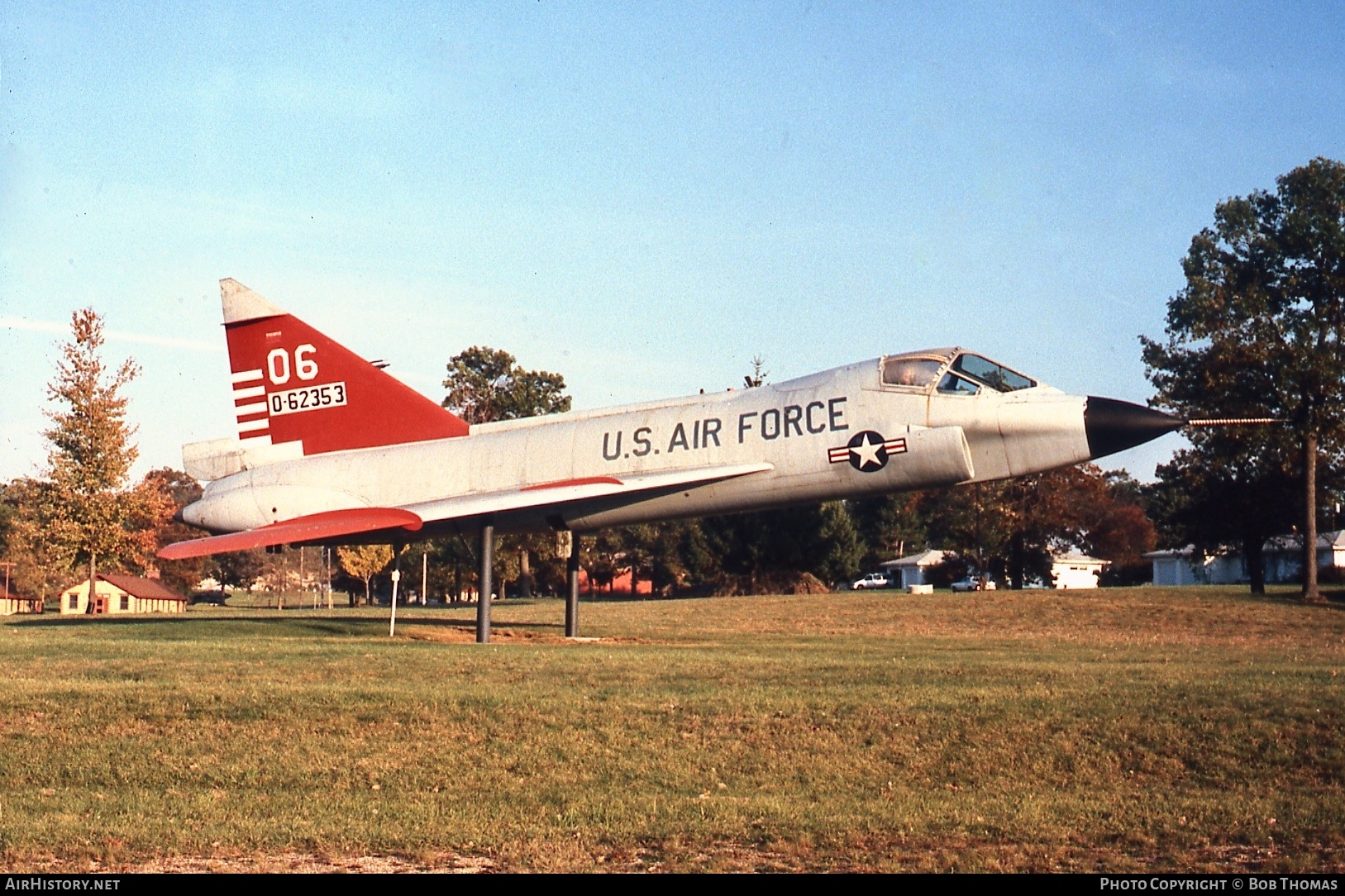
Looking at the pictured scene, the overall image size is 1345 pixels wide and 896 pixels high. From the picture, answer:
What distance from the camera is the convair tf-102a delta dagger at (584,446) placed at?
2194 centimetres

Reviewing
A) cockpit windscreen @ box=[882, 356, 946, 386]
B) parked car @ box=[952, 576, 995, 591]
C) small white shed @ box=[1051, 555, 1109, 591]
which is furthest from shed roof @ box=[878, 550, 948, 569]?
Answer: cockpit windscreen @ box=[882, 356, 946, 386]

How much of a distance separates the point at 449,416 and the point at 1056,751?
15.5 metres

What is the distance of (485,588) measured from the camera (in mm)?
23250

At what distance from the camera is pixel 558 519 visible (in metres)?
24.4

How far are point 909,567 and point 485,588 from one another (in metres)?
77.0

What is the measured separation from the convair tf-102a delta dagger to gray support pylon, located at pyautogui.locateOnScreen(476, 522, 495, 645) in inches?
3.1

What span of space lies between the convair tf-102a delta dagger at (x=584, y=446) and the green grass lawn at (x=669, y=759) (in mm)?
3286

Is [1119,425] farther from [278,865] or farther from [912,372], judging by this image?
[278,865]

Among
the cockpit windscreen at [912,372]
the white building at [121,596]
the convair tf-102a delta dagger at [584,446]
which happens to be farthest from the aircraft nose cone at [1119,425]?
the white building at [121,596]

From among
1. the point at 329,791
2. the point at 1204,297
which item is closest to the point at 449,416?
the point at 329,791

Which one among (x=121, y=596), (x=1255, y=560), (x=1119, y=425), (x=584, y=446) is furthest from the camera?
(x=121, y=596)

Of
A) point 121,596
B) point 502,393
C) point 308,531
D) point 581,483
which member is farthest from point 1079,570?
point 308,531

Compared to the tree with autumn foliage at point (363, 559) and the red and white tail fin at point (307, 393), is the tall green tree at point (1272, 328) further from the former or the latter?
the tree with autumn foliage at point (363, 559)

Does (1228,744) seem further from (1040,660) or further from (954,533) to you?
(954,533)
